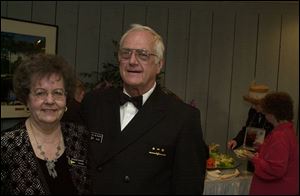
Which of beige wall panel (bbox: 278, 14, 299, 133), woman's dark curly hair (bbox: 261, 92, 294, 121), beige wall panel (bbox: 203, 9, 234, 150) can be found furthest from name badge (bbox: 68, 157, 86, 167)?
beige wall panel (bbox: 278, 14, 299, 133)

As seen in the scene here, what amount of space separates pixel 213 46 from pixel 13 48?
2.36m

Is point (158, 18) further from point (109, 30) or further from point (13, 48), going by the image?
point (13, 48)

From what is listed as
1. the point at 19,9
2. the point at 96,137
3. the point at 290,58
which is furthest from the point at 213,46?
the point at 96,137

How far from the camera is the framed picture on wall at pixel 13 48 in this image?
347cm

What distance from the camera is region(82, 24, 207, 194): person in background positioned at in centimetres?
137

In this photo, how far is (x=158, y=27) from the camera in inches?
175

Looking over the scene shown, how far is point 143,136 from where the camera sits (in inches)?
55.2

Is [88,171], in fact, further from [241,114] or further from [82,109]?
[241,114]

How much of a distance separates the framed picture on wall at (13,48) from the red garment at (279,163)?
211 cm

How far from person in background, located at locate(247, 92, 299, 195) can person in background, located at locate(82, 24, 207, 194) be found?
1296 mm

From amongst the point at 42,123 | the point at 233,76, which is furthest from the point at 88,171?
the point at 233,76

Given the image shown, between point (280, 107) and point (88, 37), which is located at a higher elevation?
point (88, 37)

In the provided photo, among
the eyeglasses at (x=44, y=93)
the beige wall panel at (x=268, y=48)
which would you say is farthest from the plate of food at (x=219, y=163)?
the beige wall panel at (x=268, y=48)

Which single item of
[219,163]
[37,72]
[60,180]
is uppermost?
[37,72]
